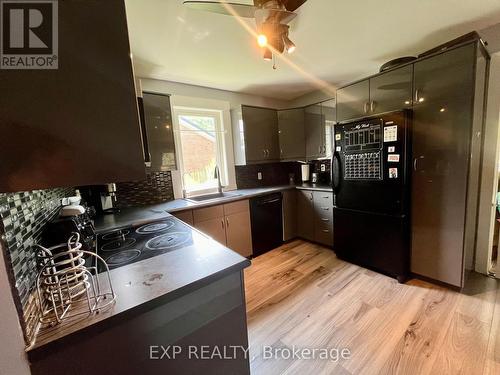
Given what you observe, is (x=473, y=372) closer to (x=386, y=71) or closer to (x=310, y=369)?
(x=310, y=369)

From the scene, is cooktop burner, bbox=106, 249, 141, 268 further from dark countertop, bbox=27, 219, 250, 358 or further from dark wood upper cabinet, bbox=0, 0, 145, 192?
dark wood upper cabinet, bbox=0, 0, 145, 192

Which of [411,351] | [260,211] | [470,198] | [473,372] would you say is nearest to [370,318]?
[411,351]

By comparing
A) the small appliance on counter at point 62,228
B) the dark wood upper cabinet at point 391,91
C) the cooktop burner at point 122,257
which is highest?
the dark wood upper cabinet at point 391,91

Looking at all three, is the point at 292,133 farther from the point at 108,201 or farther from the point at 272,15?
the point at 108,201

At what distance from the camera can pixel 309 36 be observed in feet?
6.09

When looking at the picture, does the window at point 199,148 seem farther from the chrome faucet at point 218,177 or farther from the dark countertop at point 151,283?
the dark countertop at point 151,283

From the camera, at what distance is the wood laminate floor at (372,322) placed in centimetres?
137

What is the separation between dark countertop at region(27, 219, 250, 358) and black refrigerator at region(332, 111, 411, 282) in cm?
180

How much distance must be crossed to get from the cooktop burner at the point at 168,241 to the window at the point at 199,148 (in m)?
1.52

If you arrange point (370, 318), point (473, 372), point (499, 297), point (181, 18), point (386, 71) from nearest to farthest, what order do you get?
point (473, 372) → point (181, 18) → point (370, 318) → point (499, 297) → point (386, 71)

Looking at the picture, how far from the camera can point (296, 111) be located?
3324mm

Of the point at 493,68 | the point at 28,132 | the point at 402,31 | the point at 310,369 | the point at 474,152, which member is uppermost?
the point at 402,31

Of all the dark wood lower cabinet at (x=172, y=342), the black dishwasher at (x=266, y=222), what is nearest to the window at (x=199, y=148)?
the black dishwasher at (x=266, y=222)

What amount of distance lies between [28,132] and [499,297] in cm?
317
